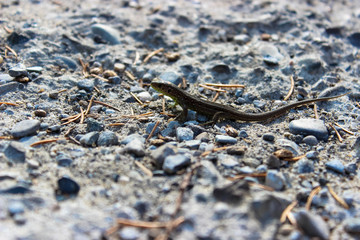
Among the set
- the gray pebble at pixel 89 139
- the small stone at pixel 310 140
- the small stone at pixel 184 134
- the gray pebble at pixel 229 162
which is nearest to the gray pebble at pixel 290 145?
the small stone at pixel 310 140

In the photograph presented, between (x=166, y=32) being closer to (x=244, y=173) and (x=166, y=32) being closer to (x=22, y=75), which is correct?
(x=22, y=75)

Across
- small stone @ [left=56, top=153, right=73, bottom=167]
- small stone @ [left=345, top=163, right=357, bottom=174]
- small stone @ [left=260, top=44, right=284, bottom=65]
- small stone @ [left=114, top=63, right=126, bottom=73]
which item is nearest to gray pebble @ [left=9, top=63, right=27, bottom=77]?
small stone @ [left=114, top=63, right=126, bottom=73]

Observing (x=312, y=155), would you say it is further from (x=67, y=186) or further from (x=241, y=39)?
(x=241, y=39)

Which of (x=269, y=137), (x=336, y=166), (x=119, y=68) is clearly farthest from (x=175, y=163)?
(x=119, y=68)

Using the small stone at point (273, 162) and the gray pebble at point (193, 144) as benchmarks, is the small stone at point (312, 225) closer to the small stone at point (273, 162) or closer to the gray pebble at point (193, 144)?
the small stone at point (273, 162)

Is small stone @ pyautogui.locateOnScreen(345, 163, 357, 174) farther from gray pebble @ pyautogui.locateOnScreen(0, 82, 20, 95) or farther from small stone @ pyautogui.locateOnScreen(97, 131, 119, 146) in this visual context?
gray pebble @ pyautogui.locateOnScreen(0, 82, 20, 95)

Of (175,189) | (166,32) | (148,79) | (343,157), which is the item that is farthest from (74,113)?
(343,157)

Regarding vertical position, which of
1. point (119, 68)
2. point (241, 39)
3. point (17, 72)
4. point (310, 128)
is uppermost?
point (241, 39)
